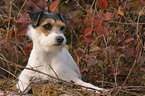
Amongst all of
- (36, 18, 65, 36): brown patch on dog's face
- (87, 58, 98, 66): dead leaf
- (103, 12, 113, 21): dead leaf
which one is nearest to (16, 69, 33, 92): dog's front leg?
(36, 18, 65, 36): brown patch on dog's face

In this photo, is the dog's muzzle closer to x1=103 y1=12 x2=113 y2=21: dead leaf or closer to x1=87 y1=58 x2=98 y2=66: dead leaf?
x1=87 y1=58 x2=98 y2=66: dead leaf

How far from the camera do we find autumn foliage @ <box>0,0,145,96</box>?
347 centimetres

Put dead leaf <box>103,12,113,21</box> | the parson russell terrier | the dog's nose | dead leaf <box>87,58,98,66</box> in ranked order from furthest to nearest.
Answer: dead leaf <box>103,12,113,21</box> < dead leaf <box>87,58,98,66</box> < the parson russell terrier < the dog's nose

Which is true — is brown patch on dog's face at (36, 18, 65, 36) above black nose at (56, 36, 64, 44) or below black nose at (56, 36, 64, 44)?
above

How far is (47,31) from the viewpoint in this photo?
3.25 meters

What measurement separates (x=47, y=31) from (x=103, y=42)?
1412 millimetres

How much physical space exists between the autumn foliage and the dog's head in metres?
0.29

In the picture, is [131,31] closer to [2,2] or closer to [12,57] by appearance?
[12,57]

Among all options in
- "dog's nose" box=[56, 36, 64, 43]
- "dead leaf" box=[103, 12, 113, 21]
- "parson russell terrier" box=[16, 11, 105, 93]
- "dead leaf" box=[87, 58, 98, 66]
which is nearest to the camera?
"dog's nose" box=[56, 36, 64, 43]

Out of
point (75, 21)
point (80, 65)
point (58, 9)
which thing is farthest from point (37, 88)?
point (58, 9)

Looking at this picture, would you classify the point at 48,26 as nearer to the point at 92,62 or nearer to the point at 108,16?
the point at 92,62

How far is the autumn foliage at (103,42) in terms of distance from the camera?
3469 millimetres

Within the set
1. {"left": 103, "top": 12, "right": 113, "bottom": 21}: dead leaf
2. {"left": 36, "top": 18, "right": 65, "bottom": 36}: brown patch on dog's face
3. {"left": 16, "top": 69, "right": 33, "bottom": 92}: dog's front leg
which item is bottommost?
{"left": 16, "top": 69, "right": 33, "bottom": 92}: dog's front leg

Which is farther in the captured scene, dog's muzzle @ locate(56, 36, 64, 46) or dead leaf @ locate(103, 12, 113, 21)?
dead leaf @ locate(103, 12, 113, 21)
